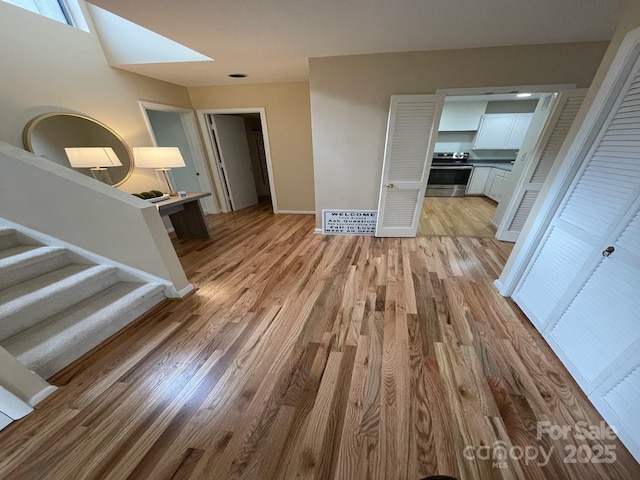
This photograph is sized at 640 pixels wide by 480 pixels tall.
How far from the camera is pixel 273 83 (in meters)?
→ 3.36

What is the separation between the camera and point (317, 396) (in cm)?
122

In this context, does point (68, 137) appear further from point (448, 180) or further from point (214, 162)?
point (448, 180)

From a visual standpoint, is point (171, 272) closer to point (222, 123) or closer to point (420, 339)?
point (420, 339)

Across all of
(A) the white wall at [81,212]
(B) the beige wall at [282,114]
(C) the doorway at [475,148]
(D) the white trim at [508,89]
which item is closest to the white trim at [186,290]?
(A) the white wall at [81,212]

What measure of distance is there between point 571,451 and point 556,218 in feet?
4.58

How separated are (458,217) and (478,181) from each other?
195cm

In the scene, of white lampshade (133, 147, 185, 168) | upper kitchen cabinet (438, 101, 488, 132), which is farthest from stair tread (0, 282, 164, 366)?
upper kitchen cabinet (438, 101, 488, 132)

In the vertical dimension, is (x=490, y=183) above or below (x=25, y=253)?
below

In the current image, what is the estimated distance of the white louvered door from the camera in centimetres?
102

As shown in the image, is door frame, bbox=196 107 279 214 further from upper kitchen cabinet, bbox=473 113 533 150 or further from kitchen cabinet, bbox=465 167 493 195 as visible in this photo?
upper kitchen cabinet, bbox=473 113 533 150

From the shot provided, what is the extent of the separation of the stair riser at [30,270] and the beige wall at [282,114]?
9.64 ft

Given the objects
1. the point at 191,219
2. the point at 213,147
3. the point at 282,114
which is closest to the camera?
the point at 191,219

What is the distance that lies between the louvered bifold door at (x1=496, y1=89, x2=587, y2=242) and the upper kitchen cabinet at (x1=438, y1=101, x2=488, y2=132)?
2848mm

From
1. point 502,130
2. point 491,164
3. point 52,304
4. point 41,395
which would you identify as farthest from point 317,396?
point 502,130
